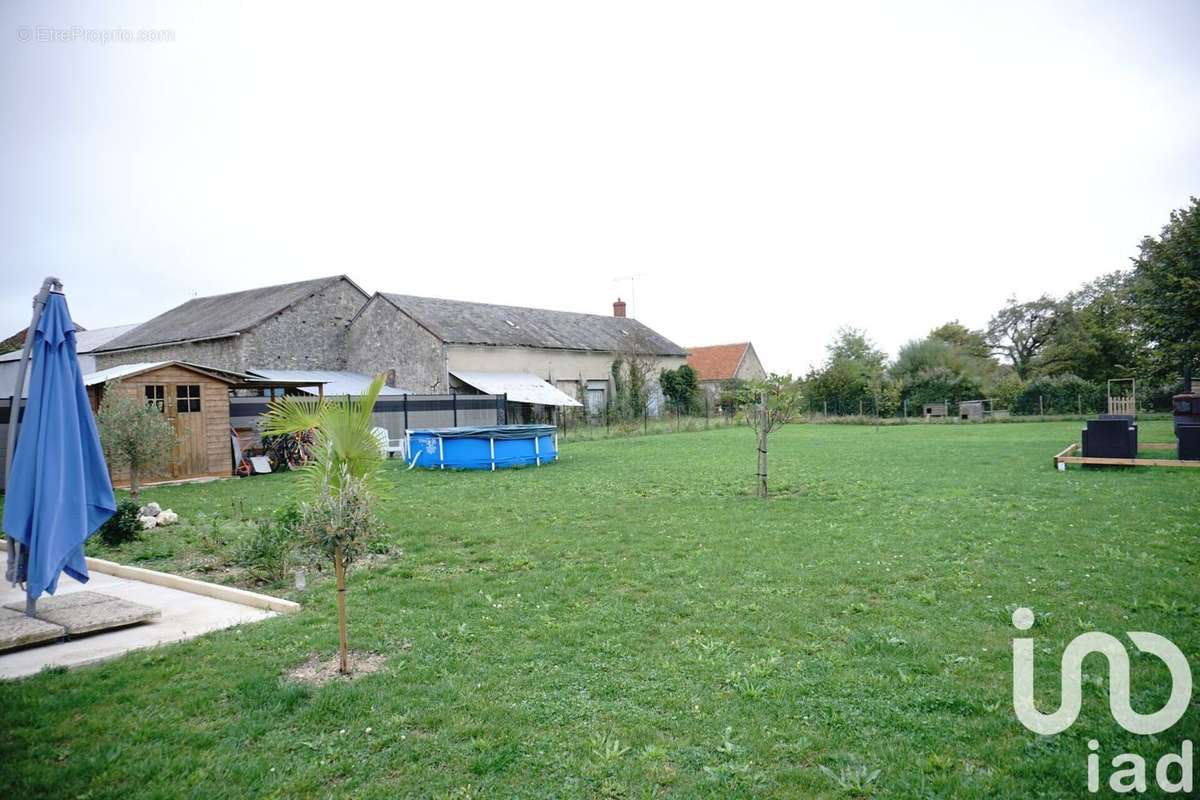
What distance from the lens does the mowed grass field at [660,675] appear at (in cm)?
326

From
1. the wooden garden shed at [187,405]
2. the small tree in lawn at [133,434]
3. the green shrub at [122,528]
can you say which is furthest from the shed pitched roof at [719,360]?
the green shrub at [122,528]

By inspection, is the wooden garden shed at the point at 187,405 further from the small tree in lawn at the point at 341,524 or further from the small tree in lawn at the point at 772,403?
the small tree in lawn at the point at 341,524

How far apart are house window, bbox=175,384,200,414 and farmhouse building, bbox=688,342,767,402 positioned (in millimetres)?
33941

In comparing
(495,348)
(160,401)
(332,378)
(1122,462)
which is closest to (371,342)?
(332,378)

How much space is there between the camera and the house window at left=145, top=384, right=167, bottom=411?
15.8 meters

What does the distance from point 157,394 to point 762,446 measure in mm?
13793

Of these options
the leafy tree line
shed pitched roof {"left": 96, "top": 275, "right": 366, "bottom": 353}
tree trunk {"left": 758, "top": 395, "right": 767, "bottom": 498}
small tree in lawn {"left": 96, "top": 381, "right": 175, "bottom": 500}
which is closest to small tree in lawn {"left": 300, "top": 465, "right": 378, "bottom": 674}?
tree trunk {"left": 758, "top": 395, "right": 767, "bottom": 498}

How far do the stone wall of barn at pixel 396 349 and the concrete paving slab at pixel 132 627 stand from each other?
2354 centimetres

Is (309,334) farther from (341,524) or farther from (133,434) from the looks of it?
(341,524)

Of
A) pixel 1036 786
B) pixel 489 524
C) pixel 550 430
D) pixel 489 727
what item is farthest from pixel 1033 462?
pixel 489 727

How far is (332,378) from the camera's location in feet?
99.3

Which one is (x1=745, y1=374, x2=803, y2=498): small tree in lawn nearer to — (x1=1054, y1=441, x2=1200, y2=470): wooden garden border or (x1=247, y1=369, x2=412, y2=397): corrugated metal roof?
(x1=1054, y1=441, x2=1200, y2=470): wooden garden border

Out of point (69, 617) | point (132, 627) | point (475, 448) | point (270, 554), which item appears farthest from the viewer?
point (475, 448)

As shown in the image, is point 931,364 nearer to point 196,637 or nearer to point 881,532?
point 881,532
